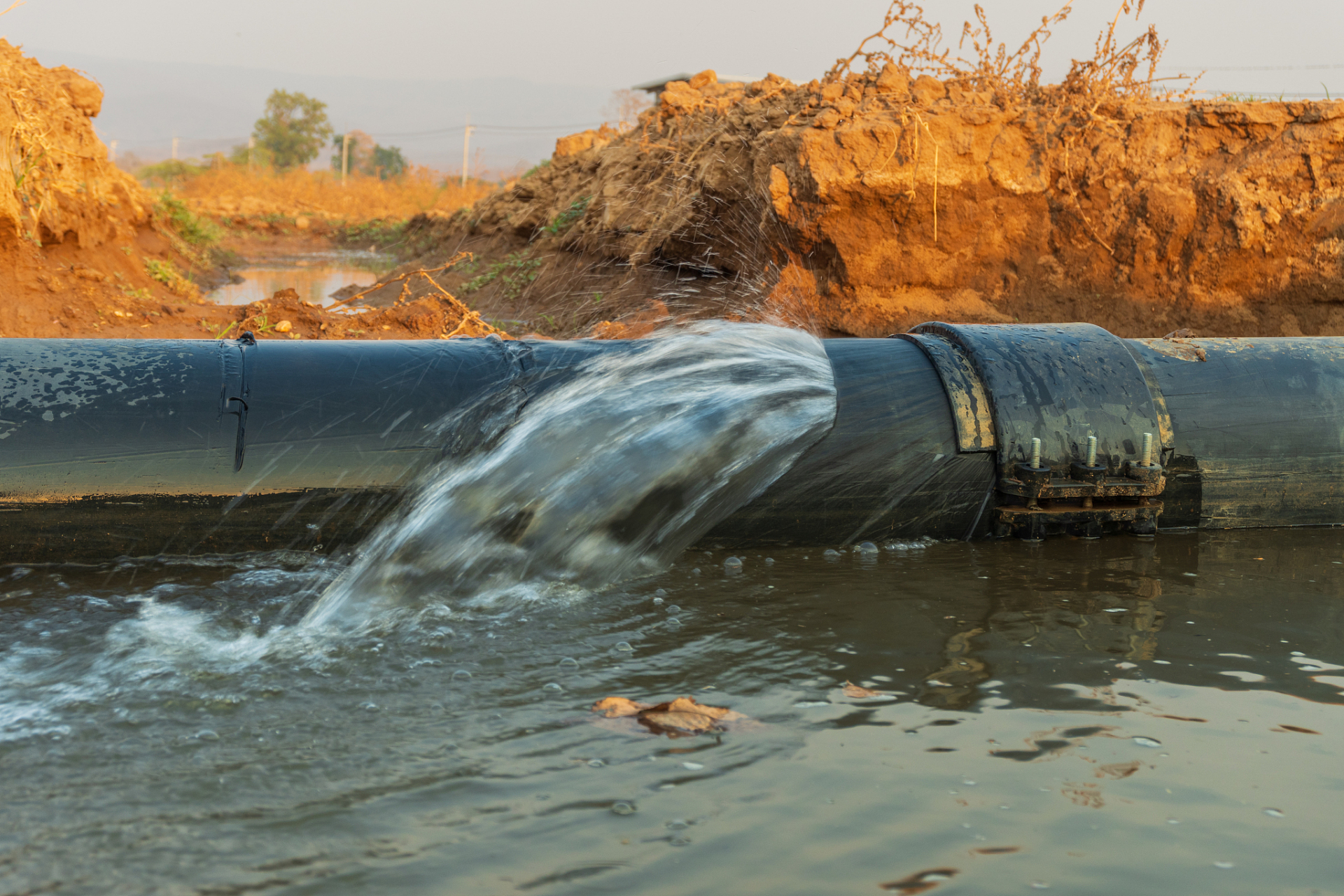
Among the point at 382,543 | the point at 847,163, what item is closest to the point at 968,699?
the point at 382,543

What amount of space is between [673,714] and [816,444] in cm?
142

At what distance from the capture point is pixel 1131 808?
1833 millimetres

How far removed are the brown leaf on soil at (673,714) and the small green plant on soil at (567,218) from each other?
27.9ft

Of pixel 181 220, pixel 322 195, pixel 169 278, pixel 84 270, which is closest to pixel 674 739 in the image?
pixel 84 270

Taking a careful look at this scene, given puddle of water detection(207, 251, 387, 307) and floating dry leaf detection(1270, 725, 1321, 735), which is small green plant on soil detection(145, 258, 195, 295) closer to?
puddle of water detection(207, 251, 387, 307)

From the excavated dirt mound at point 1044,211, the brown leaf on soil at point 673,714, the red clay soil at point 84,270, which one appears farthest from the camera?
the red clay soil at point 84,270

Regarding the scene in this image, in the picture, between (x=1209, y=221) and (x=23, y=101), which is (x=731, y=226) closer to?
(x=1209, y=221)

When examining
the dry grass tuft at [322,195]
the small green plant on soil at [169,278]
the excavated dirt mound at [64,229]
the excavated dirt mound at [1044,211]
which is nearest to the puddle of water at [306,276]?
the small green plant on soil at [169,278]

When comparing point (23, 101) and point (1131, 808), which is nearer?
point (1131, 808)

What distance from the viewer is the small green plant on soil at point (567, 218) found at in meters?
10.2

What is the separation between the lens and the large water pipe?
305 cm

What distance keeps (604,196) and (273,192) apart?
27416 millimetres

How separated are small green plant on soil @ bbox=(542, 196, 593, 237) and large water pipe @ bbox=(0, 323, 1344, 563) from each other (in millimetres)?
6957

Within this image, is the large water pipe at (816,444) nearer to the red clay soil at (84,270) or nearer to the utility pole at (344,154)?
the red clay soil at (84,270)
